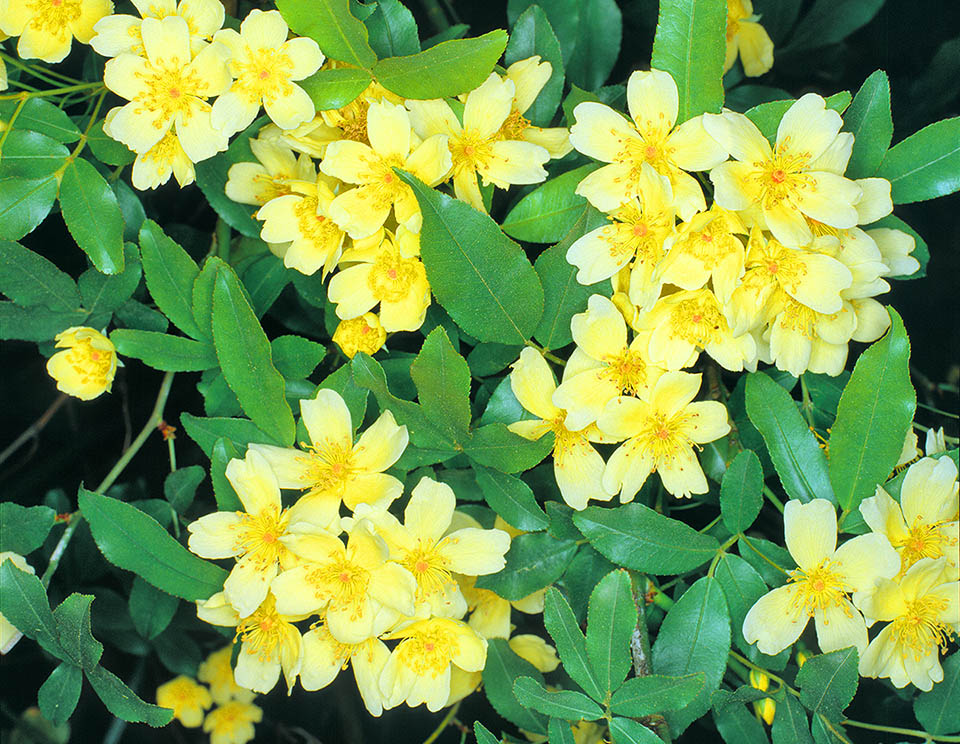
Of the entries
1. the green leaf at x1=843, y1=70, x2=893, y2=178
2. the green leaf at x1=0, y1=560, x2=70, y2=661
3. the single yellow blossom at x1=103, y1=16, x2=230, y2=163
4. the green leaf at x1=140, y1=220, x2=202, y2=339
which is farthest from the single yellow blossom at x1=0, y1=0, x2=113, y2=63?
the green leaf at x1=843, y1=70, x2=893, y2=178

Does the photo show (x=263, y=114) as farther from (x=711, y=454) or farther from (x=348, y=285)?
→ (x=711, y=454)

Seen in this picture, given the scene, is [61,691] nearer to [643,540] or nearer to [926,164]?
[643,540]

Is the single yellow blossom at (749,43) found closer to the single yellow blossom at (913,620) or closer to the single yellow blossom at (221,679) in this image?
the single yellow blossom at (913,620)

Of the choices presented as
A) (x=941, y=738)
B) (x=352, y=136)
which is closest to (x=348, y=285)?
(x=352, y=136)

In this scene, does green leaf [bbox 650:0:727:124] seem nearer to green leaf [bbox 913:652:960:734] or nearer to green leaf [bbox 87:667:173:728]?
green leaf [bbox 913:652:960:734]

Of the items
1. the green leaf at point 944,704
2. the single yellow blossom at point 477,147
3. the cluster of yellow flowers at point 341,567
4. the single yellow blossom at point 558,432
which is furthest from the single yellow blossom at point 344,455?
the green leaf at point 944,704
